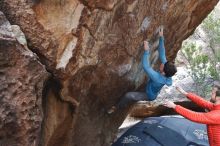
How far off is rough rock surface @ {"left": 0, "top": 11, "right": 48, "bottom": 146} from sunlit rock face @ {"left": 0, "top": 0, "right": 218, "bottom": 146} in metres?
0.48

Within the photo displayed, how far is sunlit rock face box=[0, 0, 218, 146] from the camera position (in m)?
4.81

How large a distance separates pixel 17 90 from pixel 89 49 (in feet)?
5.03

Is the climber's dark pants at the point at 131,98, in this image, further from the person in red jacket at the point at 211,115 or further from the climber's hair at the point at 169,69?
the person in red jacket at the point at 211,115

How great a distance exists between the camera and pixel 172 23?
287 inches

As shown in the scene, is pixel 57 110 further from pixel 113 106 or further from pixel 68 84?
pixel 113 106

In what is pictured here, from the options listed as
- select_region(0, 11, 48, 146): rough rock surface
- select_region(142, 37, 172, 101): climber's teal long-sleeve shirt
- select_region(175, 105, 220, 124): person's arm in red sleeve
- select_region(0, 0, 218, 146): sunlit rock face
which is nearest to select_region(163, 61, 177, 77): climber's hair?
select_region(142, 37, 172, 101): climber's teal long-sleeve shirt

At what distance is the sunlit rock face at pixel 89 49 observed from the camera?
189 inches

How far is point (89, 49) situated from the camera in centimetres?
548

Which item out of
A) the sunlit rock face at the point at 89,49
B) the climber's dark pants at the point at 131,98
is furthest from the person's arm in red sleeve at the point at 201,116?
the climber's dark pants at the point at 131,98


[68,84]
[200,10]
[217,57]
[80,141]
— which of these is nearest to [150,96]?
[80,141]

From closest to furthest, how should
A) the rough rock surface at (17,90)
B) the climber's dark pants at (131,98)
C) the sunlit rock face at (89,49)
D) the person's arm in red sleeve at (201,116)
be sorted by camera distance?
the rough rock surface at (17,90) → the sunlit rock face at (89,49) → the person's arm in red sleeve at (201,116) → the climber's dark pants at (131,98)

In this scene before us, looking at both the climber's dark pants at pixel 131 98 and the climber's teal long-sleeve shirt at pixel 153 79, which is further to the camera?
the climber's dark pants at pixel 131 98

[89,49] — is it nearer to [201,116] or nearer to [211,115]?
[201,116]

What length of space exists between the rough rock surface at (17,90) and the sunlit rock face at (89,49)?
0.48 meters
